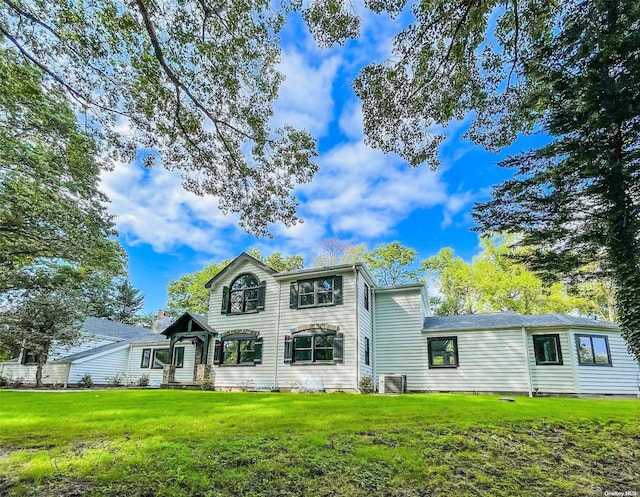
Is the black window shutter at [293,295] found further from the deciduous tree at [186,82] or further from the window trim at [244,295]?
the deciduous tree at [186,82]

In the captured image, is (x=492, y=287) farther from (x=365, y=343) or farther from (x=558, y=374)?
(x=365, y=343)

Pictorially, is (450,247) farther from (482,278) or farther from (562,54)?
(562,54)

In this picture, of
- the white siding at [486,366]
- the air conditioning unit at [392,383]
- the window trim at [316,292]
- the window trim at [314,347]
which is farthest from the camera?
the window trim at [316,292]

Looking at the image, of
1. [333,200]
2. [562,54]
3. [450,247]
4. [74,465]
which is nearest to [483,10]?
[562,54]

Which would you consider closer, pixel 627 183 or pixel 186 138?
pixel 627 183

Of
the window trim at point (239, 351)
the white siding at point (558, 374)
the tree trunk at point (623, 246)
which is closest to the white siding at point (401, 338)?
the white siding at point (558, 374)

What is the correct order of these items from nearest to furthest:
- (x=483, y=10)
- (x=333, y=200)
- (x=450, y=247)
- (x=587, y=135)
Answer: (x=483, y=10), (x=587, y=135), (x=333, y=200), (x=450, y=247)

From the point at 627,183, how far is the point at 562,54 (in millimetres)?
2574

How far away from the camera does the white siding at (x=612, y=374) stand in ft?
40.7

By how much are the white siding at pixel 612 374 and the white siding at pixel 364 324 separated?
24.7ft

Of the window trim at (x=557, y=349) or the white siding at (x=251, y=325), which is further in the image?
the white siding at (x=251, y=325)

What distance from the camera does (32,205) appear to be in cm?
930

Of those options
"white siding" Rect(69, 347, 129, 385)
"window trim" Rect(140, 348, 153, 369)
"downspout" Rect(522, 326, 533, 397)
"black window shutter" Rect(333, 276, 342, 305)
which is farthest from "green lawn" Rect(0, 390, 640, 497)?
"white siding" Rect(69, 347, 129, 385)

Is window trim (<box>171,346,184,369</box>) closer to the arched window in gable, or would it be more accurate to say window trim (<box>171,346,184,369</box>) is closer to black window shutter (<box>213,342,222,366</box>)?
black window shutter (<box>213,342,222,366</box>)
